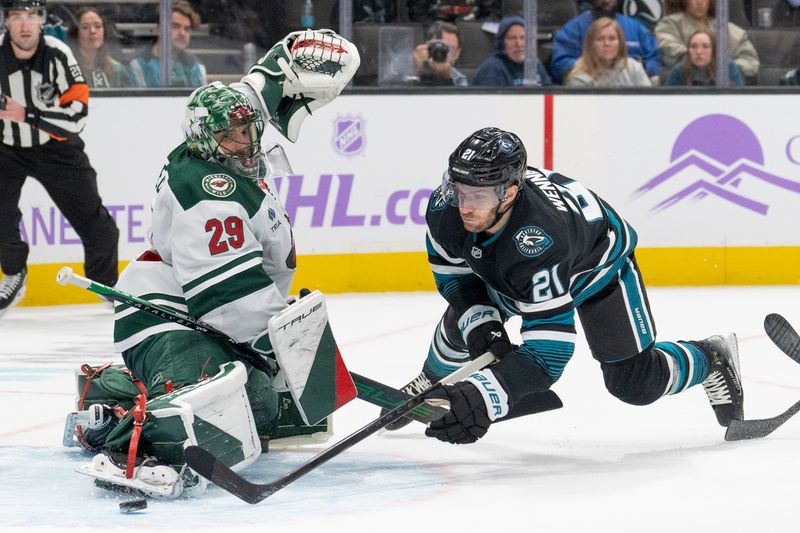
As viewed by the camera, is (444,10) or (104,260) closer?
(104,260)

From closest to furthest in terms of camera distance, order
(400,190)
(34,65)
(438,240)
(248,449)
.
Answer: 1. (248,449)
2. (438,240)
3. (34,65)
4. (400,190)

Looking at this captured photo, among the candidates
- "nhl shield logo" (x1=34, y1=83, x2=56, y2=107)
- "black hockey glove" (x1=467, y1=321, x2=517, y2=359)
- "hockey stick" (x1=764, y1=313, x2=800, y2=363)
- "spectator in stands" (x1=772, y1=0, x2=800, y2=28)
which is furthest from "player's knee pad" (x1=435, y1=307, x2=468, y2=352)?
"spectator in stands" (x1=772, y1=0, x2=800, y2=28)

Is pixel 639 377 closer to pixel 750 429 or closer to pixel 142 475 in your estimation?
pixel 750 429

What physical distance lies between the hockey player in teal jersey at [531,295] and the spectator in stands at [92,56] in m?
2.90

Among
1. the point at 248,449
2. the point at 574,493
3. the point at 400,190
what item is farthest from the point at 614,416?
the point at 400,190

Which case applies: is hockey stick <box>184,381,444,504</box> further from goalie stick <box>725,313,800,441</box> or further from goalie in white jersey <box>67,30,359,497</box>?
goalie stick <box>725,313,800,441</box>

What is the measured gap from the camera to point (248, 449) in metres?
2.84

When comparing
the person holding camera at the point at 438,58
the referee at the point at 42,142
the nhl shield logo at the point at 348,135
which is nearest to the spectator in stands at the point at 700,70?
the person holding camera at the point at 438,58

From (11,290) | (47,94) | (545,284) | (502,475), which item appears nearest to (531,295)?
(545,284)

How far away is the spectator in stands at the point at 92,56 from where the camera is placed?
5.80 metres

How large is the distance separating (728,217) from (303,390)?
3.72m

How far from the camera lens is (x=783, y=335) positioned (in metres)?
3.41

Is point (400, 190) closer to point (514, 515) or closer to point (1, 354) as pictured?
point (1, 354)

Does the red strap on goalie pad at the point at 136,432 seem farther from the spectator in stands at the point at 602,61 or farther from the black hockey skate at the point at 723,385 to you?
the spectator in stands at the point at 602,61
